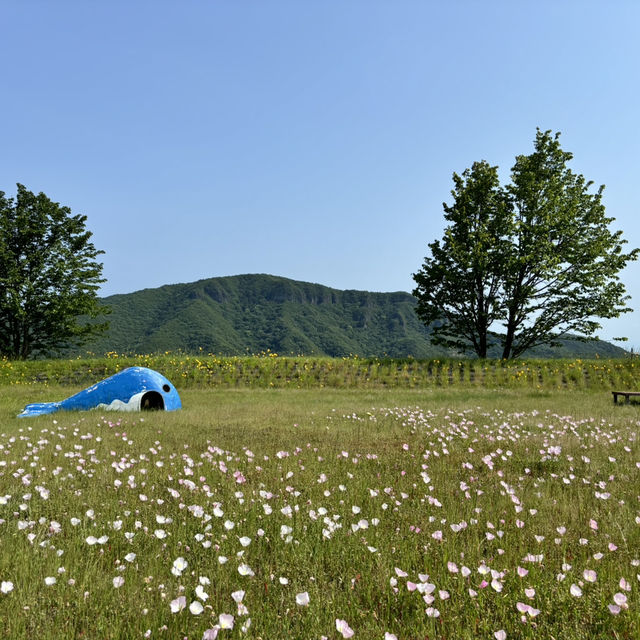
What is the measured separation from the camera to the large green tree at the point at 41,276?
28250 millimetres

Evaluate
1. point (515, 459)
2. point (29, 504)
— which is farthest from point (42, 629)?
point (515, 459)

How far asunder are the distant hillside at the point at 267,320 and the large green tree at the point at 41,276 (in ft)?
223

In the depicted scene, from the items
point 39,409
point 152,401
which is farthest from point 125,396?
point 39,409

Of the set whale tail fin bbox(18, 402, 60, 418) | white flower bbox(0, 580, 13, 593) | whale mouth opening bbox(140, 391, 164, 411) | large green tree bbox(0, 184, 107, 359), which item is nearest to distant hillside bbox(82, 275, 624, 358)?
A: large green tree bbox(0, 184, 107, 359)

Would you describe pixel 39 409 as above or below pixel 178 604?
below

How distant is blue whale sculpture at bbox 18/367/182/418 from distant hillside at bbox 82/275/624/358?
9010cm

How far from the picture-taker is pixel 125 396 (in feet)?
36.8

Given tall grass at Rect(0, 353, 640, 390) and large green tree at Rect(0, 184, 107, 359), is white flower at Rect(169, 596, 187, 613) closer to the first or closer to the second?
tall grass at Rect(0, 353, 640, 390)

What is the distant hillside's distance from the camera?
387 ft

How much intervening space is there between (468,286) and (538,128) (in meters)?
11.1

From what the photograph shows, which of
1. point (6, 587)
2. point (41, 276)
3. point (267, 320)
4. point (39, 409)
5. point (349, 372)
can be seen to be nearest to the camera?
point (6, 587)

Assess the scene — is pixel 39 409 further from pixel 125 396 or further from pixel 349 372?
pixel 349 372

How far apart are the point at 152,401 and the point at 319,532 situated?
970 cm

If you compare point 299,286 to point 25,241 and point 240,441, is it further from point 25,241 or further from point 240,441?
point 240,441
